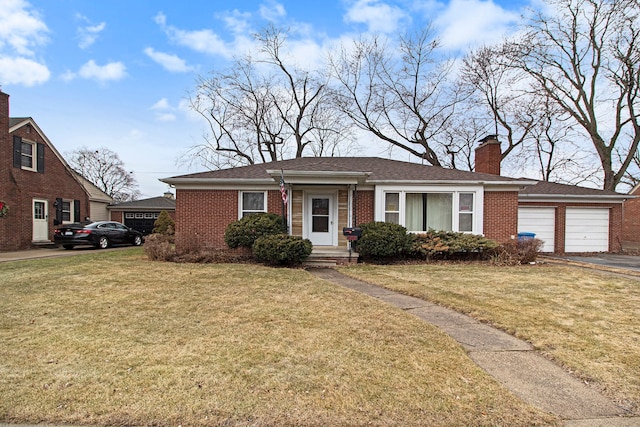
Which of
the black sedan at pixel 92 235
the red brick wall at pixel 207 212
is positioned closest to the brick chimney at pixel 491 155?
the red brick wall at pixel 207 212

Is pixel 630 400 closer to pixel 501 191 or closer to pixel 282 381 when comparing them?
pixel 282 381

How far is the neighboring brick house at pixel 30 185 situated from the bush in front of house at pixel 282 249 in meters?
12.7

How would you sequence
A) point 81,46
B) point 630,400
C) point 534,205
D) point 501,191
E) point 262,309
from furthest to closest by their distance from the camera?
1. point 534,205
2. point 501,191
3. point 81,46
4. point 262,309
5. point 630,400

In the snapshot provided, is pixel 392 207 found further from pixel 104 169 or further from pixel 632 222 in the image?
pixel 104 169

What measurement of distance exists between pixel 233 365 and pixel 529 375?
289 cm

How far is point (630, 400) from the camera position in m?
2.84

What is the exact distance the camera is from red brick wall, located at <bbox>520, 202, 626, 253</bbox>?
603 inches

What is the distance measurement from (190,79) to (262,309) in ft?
80.4

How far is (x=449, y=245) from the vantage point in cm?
1112

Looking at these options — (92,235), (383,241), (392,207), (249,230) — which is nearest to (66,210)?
(92,235)

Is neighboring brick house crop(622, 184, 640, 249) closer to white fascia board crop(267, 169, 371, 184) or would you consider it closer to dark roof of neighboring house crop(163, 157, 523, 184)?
dark roof of neighboring house crop(163, 157, 523, 184)

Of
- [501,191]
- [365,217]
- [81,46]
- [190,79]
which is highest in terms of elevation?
[190,79]

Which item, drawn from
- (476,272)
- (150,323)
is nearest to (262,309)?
(150,323)

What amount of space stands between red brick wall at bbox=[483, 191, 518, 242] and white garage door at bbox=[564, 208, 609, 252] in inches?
214
